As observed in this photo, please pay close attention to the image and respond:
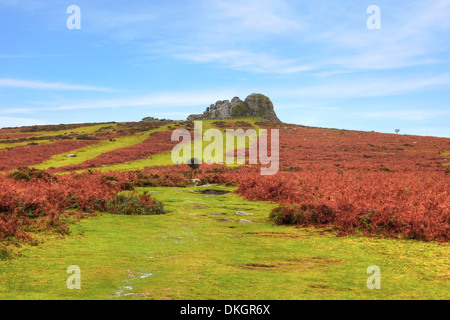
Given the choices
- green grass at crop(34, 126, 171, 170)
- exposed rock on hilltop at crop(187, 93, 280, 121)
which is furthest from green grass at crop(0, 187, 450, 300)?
exposed rock on hilltop at crop(187, 93, 280, 121)

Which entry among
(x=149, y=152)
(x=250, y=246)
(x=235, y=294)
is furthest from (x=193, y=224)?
(x=149, y=152)

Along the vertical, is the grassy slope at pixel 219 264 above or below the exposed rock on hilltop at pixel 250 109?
below

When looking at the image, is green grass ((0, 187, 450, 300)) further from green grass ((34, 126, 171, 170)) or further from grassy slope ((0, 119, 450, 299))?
green grass ((34, 126, 171, 170))

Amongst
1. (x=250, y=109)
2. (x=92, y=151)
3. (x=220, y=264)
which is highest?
(x=250, y=109)

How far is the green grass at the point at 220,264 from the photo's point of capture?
6473mm

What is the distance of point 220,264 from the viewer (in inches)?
341

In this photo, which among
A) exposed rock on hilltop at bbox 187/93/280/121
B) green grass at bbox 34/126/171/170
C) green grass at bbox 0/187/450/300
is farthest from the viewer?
exposed rock on hilltop at bbox 187/93/280/121

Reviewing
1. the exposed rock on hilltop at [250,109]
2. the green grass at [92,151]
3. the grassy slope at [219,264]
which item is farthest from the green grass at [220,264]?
the exposed rock on hilltop at [250,109]

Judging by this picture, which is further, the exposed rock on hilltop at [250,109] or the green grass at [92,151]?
the exposed rock on hilltop at [250,109]

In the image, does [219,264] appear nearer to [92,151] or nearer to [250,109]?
[92,151]

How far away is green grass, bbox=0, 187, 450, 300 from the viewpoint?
21.2ft

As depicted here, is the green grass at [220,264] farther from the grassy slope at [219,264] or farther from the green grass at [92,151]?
the green grass at [92,151]

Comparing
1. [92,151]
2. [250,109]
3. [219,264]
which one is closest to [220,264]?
[219,264]
